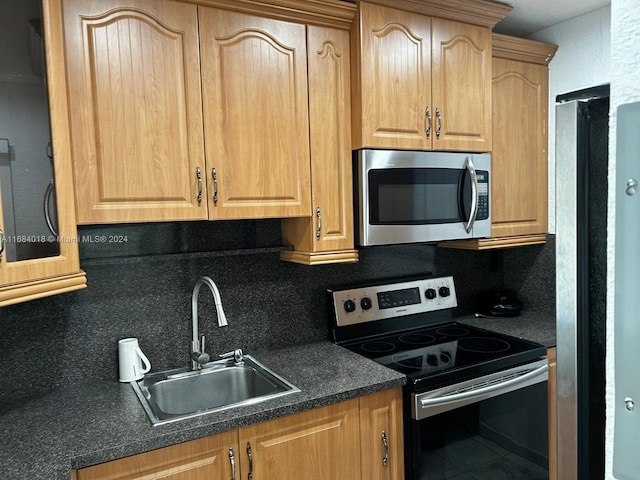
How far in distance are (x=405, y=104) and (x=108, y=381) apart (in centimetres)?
159

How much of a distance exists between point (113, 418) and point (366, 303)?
1179 millimetres

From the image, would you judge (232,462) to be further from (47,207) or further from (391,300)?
(391,300)

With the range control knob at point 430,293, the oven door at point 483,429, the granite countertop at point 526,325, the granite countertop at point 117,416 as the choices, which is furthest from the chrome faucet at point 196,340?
the granite countertop at point 526,325

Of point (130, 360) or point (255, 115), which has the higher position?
point (255, 115)

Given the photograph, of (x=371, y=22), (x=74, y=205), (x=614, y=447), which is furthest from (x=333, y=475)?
(x=371, y=22)

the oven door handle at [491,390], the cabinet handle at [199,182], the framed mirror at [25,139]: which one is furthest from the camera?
the oven door handle at [491,390]

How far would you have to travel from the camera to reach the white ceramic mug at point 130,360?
5.66 ft

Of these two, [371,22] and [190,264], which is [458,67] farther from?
[190,264]

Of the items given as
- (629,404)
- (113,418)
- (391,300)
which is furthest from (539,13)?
(113,418)

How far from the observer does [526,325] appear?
237 cm

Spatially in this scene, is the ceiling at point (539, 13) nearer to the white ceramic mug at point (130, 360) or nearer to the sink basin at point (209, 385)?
the sink basin at point (209, 385)

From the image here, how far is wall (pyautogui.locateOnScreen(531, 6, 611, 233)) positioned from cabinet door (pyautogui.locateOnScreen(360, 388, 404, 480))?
1.30 meters

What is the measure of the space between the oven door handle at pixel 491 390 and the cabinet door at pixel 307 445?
30 centimetres

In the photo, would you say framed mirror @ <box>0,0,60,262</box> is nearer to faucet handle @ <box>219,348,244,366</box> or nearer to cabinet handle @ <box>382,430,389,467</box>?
faucet handle @ <box>219,348,244,366</box>
